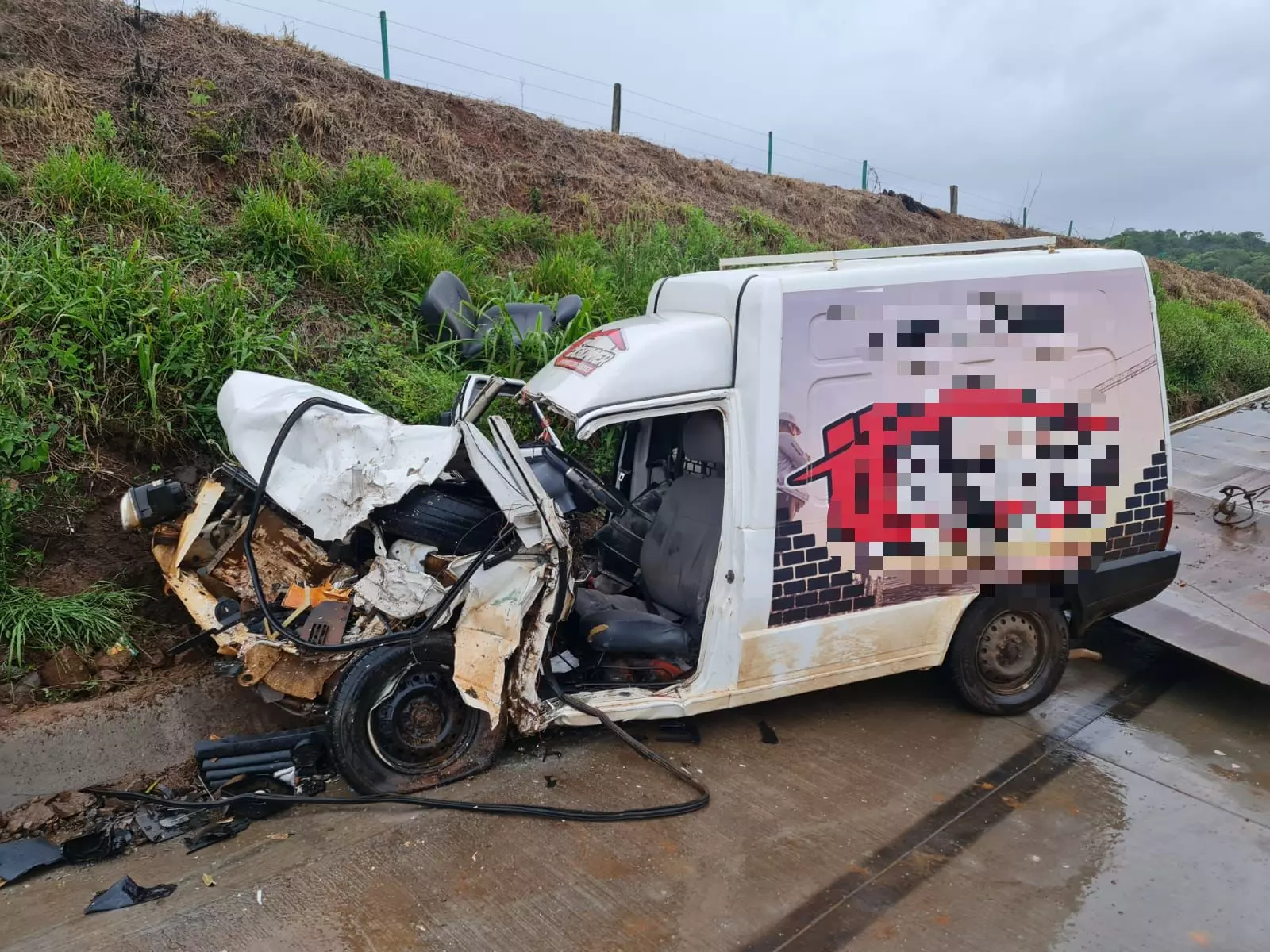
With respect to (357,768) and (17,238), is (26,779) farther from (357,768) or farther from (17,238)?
(17,238)

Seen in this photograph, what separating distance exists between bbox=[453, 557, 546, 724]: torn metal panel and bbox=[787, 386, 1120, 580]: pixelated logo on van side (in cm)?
119

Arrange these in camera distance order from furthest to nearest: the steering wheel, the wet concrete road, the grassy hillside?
1. the grassy hillside
2. the steering wheel
3. the wet concrete road

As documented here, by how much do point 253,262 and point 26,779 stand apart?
419 centimetres

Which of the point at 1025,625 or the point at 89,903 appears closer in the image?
the point at 89,903

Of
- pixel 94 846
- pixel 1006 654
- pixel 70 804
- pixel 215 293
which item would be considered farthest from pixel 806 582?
pixel 215 293

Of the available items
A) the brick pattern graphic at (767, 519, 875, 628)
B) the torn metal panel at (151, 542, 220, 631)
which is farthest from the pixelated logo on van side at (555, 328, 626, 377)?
the torn metal panel at (151, 542, 220, 631)

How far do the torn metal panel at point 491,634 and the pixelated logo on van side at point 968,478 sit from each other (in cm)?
119

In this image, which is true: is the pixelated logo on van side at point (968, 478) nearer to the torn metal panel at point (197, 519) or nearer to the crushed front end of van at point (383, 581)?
the crushed front end of van at point (383, 581)

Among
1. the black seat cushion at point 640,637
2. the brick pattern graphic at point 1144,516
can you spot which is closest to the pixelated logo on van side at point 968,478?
the brick pattern graphic at point 1144,516

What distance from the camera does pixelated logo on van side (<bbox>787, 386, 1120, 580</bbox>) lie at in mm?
3484

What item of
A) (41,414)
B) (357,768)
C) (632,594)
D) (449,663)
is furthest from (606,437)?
(41,414)

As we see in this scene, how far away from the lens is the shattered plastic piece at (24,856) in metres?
2.88

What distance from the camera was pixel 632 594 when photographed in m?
4.27

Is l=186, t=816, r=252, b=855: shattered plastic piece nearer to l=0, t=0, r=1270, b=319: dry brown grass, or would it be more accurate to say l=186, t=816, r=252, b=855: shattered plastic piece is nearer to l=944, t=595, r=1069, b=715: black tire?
l=944, t=595, r=1069, b=715: black tire
